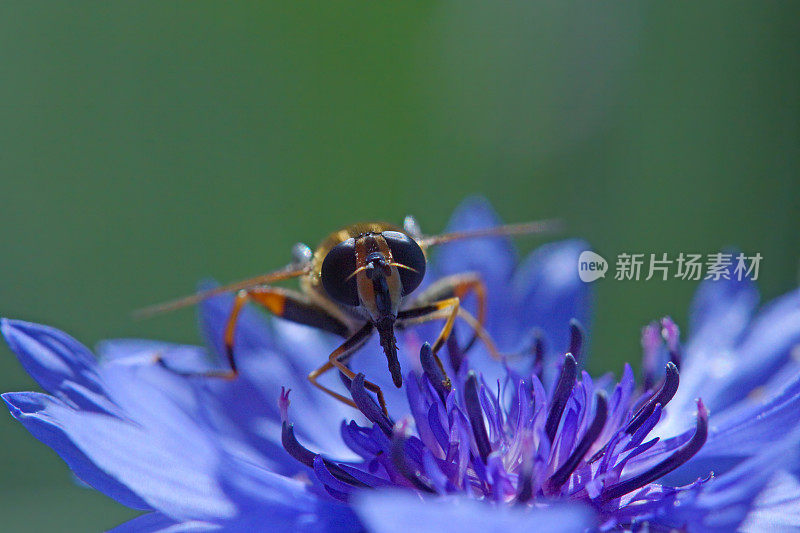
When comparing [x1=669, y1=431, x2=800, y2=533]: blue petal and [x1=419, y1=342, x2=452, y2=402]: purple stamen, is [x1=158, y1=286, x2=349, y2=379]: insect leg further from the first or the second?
[x1=669, y1=431, x2=800, y2=533]: blue petal

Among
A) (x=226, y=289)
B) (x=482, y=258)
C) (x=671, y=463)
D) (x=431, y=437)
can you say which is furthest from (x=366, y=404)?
(x=482, y=258)

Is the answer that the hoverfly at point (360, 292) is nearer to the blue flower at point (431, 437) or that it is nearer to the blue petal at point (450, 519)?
the blue flower at point (431, 437)

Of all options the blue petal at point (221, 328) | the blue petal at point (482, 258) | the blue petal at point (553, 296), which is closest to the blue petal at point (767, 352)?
the blue petal at point (553, 296)

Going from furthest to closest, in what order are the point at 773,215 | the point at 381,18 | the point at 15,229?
the point at 381,18 < the point at 773,215 < the point at 15,229

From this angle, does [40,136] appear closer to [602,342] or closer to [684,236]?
[602,342]

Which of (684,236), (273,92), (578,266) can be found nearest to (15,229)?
(273,92)

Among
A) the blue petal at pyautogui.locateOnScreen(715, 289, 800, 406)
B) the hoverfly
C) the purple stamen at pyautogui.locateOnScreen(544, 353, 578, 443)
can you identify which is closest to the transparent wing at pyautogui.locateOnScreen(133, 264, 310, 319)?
the hoverfly

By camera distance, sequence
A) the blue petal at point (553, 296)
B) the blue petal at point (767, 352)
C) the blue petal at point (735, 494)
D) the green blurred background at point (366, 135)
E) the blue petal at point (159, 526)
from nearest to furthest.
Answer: the blue petal at point (735, 494) → the blue petal at point (159, 526) → the blue petal at point (767, 352) → the blue petal at point (553, 296) → the green blurred background at point (366, 135)
